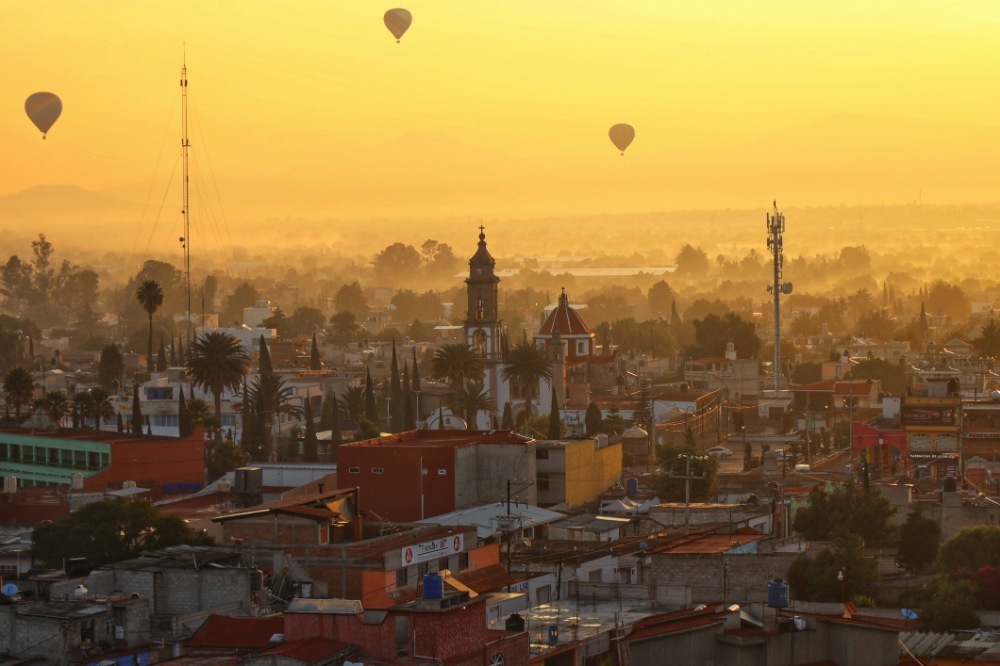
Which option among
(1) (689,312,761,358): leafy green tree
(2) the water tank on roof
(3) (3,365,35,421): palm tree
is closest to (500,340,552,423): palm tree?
(3) (3,365,35,421): palm tree

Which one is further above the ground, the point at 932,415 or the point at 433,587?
the point at 433,587

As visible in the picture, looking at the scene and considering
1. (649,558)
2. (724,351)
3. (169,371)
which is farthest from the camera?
(724,351)

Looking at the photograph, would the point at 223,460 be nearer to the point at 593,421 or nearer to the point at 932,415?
the point at 593,421

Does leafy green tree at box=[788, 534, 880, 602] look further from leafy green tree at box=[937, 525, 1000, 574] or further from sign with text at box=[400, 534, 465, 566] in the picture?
sign with text at box=[400, 534, 465, 566]

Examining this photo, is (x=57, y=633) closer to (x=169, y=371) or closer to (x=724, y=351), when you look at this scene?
(x=169, y=371)

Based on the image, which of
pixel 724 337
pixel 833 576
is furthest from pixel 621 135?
pixel 833 576

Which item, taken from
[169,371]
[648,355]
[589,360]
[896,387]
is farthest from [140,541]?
[648,355]
